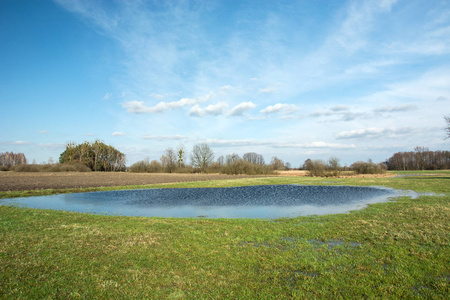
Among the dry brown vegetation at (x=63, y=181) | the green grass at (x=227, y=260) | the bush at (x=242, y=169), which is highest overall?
the bush at (x=242, y=169)

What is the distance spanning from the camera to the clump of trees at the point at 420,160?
370 ft

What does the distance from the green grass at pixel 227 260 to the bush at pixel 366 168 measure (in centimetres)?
6101

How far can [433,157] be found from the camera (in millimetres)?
119312

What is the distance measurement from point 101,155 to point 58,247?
305 ft

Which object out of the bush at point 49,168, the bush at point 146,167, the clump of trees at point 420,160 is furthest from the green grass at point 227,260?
the clump of trees at point 420,160

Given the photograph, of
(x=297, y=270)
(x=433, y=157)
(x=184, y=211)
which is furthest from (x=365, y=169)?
(x=433, y=157)

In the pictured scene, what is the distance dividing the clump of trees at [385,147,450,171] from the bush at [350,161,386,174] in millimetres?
65132

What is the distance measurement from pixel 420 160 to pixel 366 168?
250 feet

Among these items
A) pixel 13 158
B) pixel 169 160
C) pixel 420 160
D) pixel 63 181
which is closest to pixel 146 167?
pixel 169 160

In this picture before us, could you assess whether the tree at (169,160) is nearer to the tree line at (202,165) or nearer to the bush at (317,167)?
the tree line at (202,165)

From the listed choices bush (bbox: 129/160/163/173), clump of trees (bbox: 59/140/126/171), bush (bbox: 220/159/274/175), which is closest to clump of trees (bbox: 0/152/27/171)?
clump of trees (bbox: 59/140/126/171)

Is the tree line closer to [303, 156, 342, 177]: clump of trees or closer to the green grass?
[303, 156, 342, 177]: clump of trees

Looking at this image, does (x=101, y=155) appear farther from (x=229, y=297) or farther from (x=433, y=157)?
(x=433, y=157)

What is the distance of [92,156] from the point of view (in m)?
91.5
